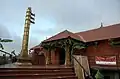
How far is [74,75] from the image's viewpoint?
40.8ft

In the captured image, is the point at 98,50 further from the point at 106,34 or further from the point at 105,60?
the point at 106,34

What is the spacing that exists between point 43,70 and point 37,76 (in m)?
1.06

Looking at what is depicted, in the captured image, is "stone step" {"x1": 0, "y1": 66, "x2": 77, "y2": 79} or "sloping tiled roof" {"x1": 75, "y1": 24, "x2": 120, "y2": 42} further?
"sloping tiled roof" {"x1": 75, "y1": 24, "x2": 120, "y2": 42}

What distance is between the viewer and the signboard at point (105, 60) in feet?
55.9

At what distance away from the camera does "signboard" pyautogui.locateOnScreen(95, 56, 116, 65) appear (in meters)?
17.1

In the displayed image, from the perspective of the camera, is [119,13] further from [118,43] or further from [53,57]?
[53,57]

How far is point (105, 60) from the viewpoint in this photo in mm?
17734

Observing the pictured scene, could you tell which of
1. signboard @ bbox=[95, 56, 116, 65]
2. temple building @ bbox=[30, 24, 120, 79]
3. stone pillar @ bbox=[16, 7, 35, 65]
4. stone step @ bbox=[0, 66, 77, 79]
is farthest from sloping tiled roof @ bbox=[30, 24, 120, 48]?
stone step @ bbox=[0, 66, 77, 79]

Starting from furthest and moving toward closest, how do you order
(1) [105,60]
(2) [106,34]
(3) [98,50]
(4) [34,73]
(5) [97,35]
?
(5) [97,35], (2) [106,34], (3) [98,50], (1) [105,60], (4) [34,73]

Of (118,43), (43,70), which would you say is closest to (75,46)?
(118,43)

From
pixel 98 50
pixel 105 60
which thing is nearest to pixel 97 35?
pixel 98 50

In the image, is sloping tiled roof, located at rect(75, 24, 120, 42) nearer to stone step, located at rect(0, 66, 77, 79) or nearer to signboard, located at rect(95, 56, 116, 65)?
signboard, located at rect(95, 56, 116, 65)

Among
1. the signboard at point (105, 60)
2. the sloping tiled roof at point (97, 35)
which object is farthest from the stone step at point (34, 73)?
the sloping tiled roof at point (97, 35)

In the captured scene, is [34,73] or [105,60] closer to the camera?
[34,73]
